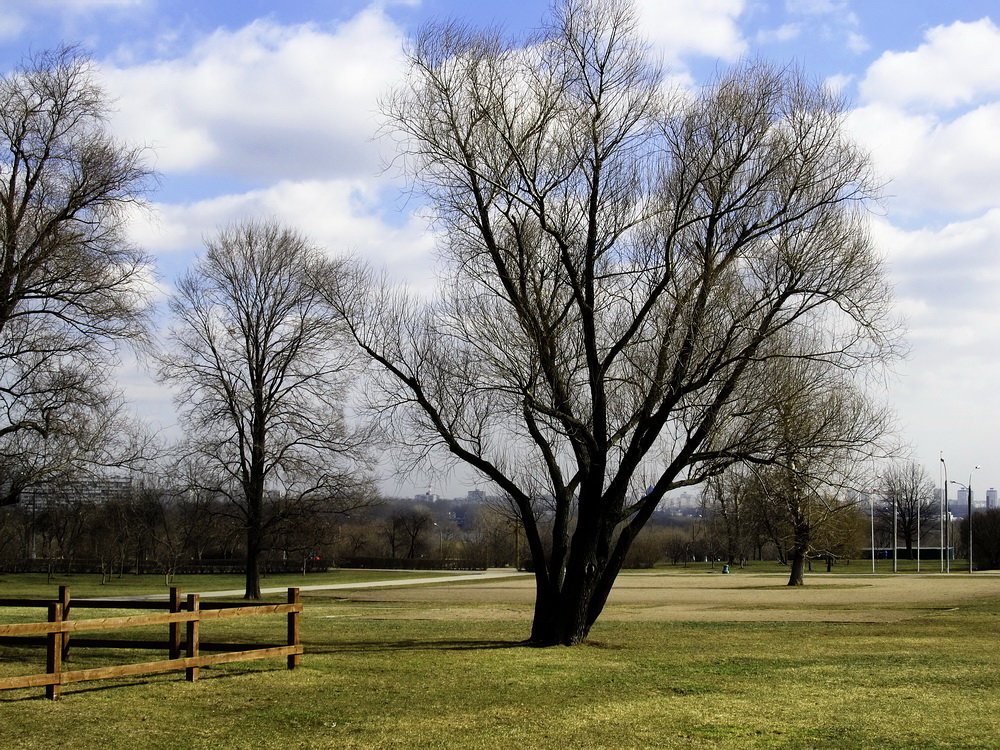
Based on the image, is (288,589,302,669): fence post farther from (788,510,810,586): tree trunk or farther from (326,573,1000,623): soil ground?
(788,510,810,586): tree trunk

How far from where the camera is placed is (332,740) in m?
9.33

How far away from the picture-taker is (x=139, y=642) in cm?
1334

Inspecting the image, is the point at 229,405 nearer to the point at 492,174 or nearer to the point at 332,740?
the point at 492,174

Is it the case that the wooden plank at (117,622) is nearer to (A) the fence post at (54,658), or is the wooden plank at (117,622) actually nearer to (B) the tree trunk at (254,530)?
(A) the fence post at (54,658)

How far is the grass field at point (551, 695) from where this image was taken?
9453mm

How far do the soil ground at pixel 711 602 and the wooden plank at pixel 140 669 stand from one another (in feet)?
43.2

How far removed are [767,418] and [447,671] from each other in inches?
261

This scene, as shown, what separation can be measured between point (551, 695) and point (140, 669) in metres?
4.90

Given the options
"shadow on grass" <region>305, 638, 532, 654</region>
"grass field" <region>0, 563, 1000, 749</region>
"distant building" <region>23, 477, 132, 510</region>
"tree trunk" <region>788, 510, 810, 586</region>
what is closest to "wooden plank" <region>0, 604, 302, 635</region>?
"grass field" <region>0, 563, 1000, 749</region>

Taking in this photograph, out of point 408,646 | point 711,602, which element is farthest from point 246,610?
point 711,602

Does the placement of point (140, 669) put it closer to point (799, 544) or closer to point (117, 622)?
point (117, 622)

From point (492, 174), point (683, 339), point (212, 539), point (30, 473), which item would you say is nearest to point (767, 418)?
point (683, 339)

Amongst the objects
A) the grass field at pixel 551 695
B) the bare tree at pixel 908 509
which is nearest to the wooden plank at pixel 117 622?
the grass field at pixel 551 695

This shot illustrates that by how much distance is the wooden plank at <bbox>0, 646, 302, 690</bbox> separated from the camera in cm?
1066
